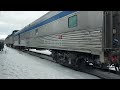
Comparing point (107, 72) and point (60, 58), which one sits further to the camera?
point (60, 58)

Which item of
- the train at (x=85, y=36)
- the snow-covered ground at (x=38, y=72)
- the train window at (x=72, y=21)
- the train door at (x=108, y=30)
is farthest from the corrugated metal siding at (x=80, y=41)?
the snow-covered ground at (x=38, y=72)

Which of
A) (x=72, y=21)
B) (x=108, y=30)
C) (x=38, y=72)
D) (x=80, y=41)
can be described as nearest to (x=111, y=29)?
(x=108, y=30)

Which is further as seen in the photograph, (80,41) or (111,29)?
(80,41)

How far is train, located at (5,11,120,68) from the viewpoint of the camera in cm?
775

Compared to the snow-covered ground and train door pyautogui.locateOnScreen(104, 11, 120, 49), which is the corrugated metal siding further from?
the snow-covered ground

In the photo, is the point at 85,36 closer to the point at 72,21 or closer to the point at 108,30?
the point at 108,30

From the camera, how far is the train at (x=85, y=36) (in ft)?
25.4

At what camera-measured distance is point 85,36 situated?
8.78 meters

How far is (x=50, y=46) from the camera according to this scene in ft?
43.9

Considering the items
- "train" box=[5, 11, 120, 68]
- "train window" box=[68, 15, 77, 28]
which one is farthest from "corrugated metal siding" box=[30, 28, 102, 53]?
"train window" box=[68, 15, 77, 28]

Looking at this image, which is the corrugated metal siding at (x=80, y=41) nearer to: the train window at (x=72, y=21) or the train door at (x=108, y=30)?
the train door at (x=108, y=30)
